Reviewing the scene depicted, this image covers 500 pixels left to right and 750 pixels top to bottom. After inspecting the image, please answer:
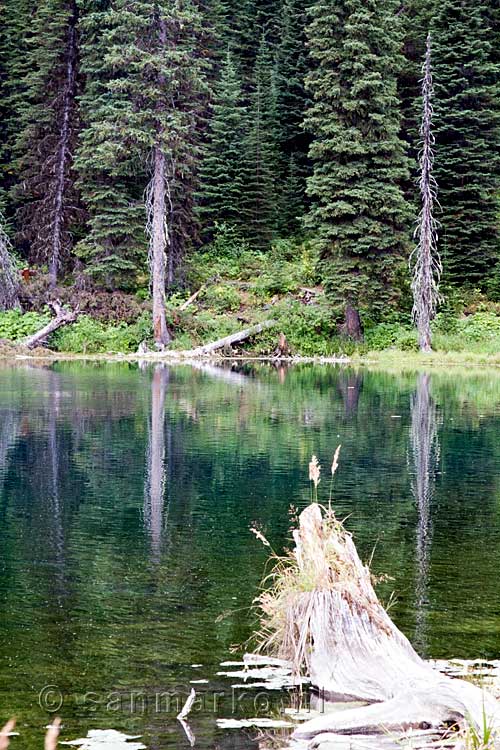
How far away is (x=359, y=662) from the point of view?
257 inches

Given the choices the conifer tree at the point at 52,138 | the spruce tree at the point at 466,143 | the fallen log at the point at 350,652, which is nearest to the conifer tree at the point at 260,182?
the conifer tree at the point at 52,138

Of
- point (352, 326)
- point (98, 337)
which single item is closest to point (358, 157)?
point (352, 326)

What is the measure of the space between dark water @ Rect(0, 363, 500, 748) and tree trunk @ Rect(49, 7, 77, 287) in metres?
19.1

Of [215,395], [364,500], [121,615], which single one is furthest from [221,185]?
[121,615]

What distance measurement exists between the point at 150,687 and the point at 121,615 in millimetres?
1717

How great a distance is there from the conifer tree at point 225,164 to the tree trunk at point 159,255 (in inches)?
249

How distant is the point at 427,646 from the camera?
24.7 ft

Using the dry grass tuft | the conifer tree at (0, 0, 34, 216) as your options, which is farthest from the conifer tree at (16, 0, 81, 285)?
the dry grass tuft

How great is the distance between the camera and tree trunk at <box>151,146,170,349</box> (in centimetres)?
3969

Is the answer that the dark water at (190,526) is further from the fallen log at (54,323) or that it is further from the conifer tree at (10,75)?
the conifer tree at (10,75)

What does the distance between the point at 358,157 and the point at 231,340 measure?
848 centimetres

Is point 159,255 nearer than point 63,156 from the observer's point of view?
Yes

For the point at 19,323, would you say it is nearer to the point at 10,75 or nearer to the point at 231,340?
the point at 231,340

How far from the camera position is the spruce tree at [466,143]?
1642 inches
